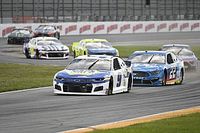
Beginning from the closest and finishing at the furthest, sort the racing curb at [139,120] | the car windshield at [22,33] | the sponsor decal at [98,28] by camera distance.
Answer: the racing curb at [139,120] < the car windshield at [22,33] < the sponsor decal at [98,28]

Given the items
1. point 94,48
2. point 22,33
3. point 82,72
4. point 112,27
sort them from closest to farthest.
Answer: point 82,72, point 94,48, point 22,33, point 112,27

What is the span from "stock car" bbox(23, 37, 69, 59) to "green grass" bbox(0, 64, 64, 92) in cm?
559

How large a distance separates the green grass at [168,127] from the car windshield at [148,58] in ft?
36.5

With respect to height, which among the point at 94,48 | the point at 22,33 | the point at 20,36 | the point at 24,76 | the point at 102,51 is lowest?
the point at 24,76

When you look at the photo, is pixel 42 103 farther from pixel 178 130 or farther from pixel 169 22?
pixel 169 22

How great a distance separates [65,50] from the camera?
126ft

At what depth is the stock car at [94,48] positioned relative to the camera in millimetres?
36219

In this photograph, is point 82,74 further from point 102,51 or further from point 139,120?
point 102,51

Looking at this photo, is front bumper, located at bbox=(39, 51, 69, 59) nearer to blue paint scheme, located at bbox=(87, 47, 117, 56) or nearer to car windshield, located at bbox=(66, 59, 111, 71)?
blue paint scheme, located at bbox=(87, 47, 117, 56)

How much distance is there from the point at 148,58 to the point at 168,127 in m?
12.8

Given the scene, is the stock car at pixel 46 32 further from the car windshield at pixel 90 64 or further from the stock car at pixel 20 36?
the car windshield at pixel 90 64

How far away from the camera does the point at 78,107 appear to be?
16156 mm

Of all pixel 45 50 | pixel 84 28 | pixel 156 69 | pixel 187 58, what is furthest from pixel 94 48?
pixel 84 28

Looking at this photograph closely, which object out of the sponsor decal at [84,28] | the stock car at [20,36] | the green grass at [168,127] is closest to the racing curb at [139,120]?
the green grass at [168,127]
